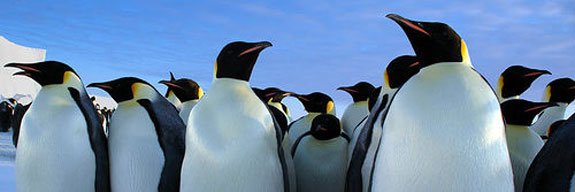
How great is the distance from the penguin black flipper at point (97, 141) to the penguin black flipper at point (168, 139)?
0.34 meters

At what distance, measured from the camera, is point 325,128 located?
2844 millimetres

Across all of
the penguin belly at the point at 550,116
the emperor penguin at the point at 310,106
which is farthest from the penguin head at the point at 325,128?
the penguin belly at the point at 550,116

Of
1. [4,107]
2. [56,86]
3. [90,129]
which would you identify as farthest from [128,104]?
[4,107]

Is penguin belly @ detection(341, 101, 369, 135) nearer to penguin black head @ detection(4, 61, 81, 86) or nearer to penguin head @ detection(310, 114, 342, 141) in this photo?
penguin head @ detection(310, 114, 342, 141)

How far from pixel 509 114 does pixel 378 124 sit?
42.7 inches

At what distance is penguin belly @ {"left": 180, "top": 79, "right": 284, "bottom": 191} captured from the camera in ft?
6.77

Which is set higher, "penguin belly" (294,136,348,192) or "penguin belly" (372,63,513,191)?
"penguin belly" (372,63,513,191)

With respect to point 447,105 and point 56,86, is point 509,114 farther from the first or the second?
point 56,86

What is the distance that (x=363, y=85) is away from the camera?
4750 millimetres

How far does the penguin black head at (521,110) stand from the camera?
8.16 ft

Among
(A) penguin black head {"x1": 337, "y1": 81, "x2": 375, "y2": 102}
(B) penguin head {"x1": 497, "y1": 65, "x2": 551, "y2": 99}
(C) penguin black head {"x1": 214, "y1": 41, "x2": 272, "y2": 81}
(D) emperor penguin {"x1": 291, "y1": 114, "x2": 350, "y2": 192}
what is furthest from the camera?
(A) penguin black head {"x1": 337, "y1": 81, "x2": 375, "y2": 102}

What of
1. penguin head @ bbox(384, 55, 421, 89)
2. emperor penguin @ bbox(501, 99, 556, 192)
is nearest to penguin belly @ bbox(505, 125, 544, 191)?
emperor penguin @ bbox(501, 99, 556, 192)

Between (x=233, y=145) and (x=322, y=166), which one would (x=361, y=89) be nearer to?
(x=322, y=166)

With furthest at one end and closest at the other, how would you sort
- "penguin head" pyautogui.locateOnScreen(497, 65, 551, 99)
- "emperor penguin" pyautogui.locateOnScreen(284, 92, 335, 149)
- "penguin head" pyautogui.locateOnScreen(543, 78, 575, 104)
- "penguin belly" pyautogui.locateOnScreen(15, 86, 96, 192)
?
"penguin head" pyautogui.locateOnScreen(543, 78, 575, 104) → "emperor penguin" pyautogui.locateOnScreen(284, 92, 335, 149) → "penguin head" pyautogui.locateOnScreen(497, 65, 551, 99) → "penguin belly" pyautogui.locateOnScreen(15, 86, 96, 192)
